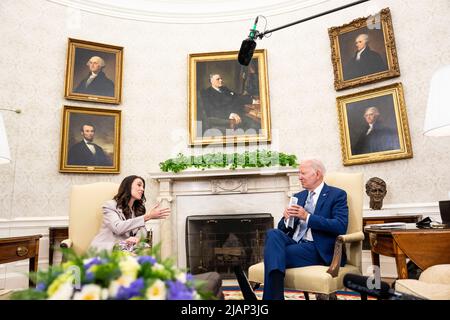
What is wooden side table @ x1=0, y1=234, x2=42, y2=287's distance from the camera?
2594 millimetres

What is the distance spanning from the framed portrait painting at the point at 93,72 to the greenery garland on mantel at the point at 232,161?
1540mm

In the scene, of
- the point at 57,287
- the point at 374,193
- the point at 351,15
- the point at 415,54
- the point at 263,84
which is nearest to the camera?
the point at 57,287

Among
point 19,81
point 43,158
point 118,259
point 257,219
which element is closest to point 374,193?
point 257,219

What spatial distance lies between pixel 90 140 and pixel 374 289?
4.89 m

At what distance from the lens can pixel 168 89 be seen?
5.53 meters

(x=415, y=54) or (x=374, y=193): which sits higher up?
(x=415, y=54)

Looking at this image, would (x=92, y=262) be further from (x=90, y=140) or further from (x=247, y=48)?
(x=90, y=140)

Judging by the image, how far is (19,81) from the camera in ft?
15.3

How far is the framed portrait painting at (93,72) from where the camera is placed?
5.00 m

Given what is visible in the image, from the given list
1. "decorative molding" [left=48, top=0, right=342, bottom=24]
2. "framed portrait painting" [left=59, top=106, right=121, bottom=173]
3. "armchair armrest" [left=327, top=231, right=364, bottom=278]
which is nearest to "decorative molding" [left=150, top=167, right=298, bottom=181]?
"framed portrait painting" [left=59, top=106, right=121, bottom=173]

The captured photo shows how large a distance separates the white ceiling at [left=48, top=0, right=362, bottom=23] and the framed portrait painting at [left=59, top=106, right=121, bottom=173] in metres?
1.93

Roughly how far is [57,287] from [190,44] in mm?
5598

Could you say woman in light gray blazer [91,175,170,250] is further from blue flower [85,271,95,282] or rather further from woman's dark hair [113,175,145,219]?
blue flower [85,271,95,282]
